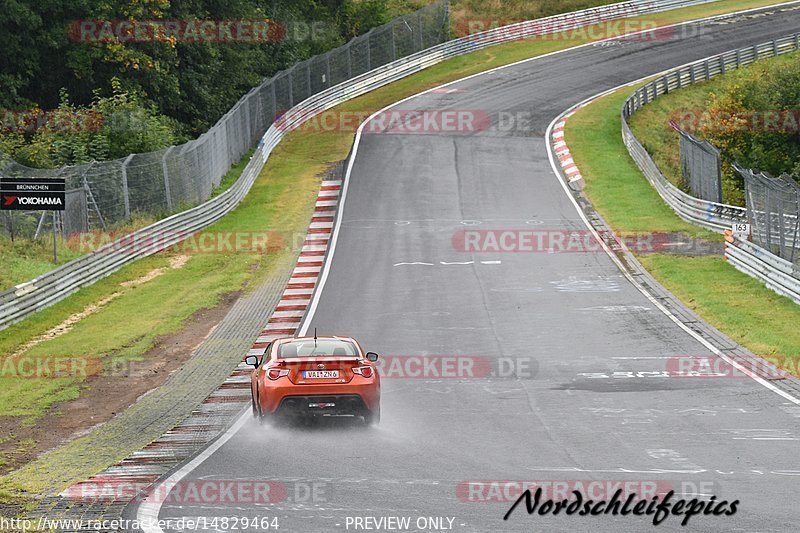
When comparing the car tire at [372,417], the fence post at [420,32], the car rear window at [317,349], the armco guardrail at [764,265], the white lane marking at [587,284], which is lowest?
the white lane marking at [587,284]

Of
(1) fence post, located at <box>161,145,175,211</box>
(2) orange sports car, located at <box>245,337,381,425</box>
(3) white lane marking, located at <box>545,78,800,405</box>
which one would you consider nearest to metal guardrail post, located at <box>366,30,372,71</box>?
(3) white lane marking, located at <box>545,78,800,405</box>

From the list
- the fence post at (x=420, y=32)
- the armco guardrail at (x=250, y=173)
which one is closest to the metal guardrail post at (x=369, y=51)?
the armco guardrail at (x=250, y=173)

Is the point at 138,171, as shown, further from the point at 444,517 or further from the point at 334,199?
the point at 444,517

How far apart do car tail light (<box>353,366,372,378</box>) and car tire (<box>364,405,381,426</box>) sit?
1.57 ft

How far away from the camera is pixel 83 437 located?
16.1 m

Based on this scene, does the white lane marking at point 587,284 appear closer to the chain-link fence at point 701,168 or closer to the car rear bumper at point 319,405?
the chain-link fence at point 701,168

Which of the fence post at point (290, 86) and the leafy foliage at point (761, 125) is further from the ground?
the fence post at point (290, 86)

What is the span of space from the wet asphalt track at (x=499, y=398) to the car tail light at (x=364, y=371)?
785 mm

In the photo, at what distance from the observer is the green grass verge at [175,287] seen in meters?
23.1

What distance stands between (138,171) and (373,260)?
880 centimetres

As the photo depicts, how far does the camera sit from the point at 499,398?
686 inches

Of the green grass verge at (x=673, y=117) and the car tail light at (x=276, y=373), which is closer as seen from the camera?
the car tail light at (x=276, y=373)

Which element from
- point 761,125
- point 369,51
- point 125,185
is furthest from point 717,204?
point 369,51

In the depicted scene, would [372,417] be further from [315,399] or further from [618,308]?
[618,308]
